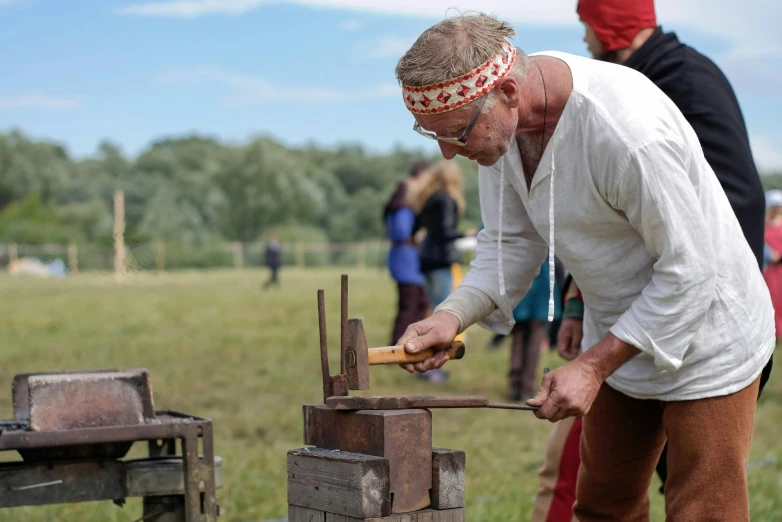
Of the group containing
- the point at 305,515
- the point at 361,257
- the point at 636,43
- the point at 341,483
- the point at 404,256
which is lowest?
the point at 361,257

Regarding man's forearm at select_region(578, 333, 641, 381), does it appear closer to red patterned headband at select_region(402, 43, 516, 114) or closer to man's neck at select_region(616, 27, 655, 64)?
red patterned headband at select_region(402, 43, 516, 114)

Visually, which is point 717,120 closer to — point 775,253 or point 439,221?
point 439,221

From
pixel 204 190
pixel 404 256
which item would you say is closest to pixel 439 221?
pixel 404 256

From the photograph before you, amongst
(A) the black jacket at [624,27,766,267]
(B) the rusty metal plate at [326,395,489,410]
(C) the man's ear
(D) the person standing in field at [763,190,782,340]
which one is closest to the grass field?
(D) the person standing in field at [763,190,782,340]

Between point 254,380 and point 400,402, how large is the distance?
7.21 metres

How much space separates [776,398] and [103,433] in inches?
265

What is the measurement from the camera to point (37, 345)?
11.8 meters

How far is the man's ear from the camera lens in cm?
248

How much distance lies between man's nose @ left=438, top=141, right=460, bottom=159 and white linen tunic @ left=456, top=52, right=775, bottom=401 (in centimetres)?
22

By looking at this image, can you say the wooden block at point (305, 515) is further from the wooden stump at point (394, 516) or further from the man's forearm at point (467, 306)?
the man's forearm at point (467, 306)

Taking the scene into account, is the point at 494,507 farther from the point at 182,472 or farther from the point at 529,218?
the point at 529,218

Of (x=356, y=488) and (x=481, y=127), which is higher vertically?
(x=481, y=127)

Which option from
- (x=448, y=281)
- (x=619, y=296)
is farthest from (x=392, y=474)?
(x=448, y=281)

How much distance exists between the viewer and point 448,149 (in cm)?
261
